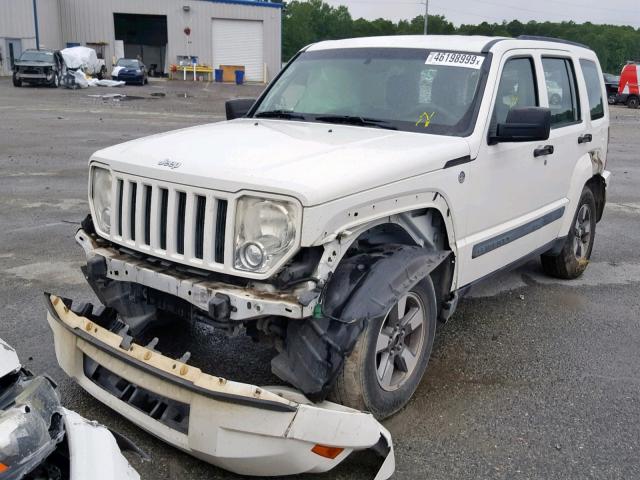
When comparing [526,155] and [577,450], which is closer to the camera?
[577,450]

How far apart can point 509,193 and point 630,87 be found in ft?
114

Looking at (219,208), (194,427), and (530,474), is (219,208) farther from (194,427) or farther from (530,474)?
(530,474)

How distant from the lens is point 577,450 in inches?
136

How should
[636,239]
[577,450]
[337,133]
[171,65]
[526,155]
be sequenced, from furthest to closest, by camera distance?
[171,65] < [636,239] < [526,155] < [337,133] < [577,450]

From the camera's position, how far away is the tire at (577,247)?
19.4 feet

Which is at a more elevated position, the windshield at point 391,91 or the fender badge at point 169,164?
the windshield at point 391,91

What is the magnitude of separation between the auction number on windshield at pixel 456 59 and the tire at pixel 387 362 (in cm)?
163

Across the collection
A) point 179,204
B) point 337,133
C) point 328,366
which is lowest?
point 328,366

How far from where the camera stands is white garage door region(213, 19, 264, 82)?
51.3m

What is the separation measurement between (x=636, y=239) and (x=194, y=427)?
672 cm

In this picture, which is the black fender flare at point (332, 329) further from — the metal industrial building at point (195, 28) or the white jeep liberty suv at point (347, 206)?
the metal industrial building at point (195, 28)

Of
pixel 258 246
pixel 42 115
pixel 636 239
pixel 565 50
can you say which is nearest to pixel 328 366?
pixel 258 246

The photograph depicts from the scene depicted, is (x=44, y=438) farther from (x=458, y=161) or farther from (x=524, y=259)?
(x=524, y=259)

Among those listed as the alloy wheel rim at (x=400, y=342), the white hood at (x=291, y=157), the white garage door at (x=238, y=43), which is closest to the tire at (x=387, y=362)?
the alloy wheel rim at (x=400, y=342)
